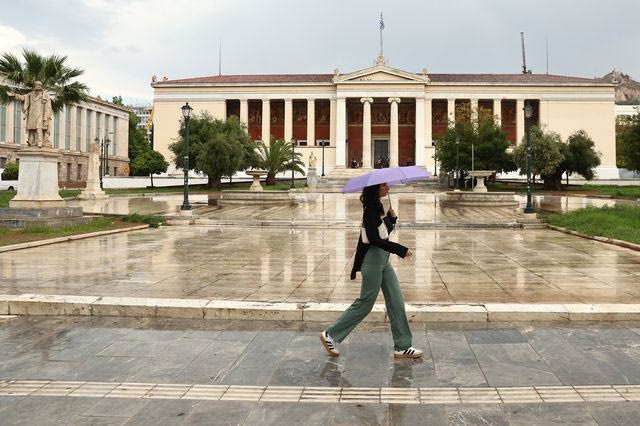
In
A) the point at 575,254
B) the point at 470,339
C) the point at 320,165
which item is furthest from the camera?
the point at 320,165

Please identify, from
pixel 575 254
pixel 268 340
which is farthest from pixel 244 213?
pixel 268 340

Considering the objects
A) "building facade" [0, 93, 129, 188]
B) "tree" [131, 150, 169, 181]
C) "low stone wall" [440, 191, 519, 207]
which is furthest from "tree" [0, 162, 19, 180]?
"low stone wall" [440, 191, 519, 207]

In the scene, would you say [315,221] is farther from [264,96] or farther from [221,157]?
[264,96]

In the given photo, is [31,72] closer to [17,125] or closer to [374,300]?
[374,300]

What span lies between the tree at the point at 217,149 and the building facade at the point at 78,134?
1703 centimetres

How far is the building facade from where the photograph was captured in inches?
2704

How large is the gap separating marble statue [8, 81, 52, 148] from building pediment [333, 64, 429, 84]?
54422 mm

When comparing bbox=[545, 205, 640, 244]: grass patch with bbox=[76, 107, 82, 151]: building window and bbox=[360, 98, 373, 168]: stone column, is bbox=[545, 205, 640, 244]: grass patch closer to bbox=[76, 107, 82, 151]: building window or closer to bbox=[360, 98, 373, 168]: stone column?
bbox=[360, 98, 373, 168]: stone column

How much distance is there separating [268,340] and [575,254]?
9272mm

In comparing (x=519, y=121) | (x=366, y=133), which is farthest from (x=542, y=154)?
(x=366, y=133)

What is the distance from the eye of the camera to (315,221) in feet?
68.5

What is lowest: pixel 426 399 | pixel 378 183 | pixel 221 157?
pixel 426 399

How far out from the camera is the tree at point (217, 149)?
1850 inches

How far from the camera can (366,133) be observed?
71062mm
